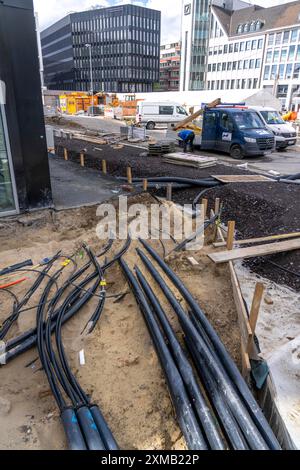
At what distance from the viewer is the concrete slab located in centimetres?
830

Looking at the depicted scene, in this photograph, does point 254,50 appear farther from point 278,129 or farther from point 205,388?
point 205,388

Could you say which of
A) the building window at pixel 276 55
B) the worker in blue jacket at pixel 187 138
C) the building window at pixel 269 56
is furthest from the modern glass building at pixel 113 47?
the worker in blue jacket at pixel 187 138

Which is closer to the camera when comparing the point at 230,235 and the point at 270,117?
the point at 230,235

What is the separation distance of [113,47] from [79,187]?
8956cm

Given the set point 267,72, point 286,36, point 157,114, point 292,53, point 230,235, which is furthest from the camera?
point 267,72

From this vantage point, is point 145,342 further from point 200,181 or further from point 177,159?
point 177,159

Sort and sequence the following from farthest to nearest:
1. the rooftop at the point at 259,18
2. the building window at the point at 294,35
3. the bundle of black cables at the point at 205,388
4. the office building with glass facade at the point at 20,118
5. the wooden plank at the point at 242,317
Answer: the rooftop at the point at 259,18, the building window at the point at 294,35, the office building with glass facade at the point at 20,118, the wooden plank at the point at 242,317, the bundle of black cables at the point at 205,388

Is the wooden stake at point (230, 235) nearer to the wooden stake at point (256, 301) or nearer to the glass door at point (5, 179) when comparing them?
the wooden stake at point (256, 301)

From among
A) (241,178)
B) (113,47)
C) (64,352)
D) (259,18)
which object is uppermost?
(259,18)

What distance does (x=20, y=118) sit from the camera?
6.74 metres

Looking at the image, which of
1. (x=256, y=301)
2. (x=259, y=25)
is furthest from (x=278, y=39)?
(x=256, y=301)

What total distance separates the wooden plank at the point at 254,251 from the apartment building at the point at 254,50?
4244 cm

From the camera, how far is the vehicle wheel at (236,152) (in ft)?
51.5
